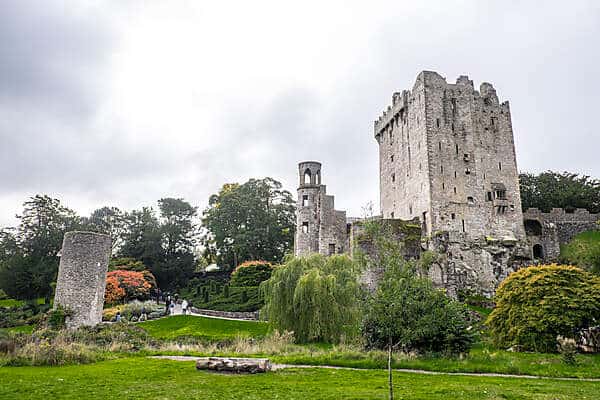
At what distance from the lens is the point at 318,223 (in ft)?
121

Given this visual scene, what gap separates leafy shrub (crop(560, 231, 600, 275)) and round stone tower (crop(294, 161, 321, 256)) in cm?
1736

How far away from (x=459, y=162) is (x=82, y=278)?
27.0 metres

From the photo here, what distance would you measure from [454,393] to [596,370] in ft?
19.8

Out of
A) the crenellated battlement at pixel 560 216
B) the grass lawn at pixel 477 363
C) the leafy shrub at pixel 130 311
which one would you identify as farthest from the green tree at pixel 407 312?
the crenellated battlement at pixel 560 216

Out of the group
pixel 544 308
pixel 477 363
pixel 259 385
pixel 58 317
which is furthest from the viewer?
pixel 58 317

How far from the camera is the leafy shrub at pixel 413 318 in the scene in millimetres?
12008

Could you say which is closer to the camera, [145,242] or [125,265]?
[125,265]

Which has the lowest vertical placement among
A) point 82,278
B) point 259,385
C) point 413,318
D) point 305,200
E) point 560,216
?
point 259,385

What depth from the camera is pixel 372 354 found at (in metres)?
14.5

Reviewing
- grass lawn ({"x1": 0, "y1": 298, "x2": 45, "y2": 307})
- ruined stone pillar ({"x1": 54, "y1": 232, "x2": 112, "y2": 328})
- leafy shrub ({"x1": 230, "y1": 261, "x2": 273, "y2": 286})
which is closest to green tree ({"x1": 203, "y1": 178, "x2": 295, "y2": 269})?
leafy shrub ({"x1": 230, "y1": 261, "x2": 273, "y2": 286})

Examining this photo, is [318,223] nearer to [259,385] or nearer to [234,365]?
[234,365]

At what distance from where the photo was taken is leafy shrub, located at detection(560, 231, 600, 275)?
28156mm

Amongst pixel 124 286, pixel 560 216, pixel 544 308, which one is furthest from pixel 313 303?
pixel 560 216

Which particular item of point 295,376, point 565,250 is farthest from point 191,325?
point 565,250
